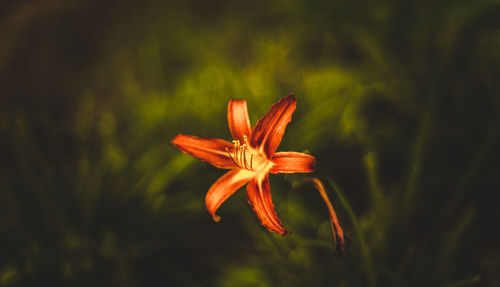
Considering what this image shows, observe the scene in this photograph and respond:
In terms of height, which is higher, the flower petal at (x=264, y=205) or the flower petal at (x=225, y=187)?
the flower petal at (x=225, y=187)

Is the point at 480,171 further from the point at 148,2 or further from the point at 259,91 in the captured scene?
the point at 148,2

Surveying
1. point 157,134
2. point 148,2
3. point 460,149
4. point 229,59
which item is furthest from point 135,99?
point 460,149

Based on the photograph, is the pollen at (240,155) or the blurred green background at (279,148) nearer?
the pollen at (240,155)

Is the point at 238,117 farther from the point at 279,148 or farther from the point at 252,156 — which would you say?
the point at 279,148

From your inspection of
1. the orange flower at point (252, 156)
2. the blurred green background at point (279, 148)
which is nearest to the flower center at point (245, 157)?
the orange flower at point (252, 156)

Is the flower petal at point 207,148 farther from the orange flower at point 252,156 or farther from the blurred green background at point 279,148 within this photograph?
the blurred green background at point 279,148

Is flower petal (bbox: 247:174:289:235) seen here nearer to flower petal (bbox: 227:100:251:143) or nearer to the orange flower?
the orange flower
